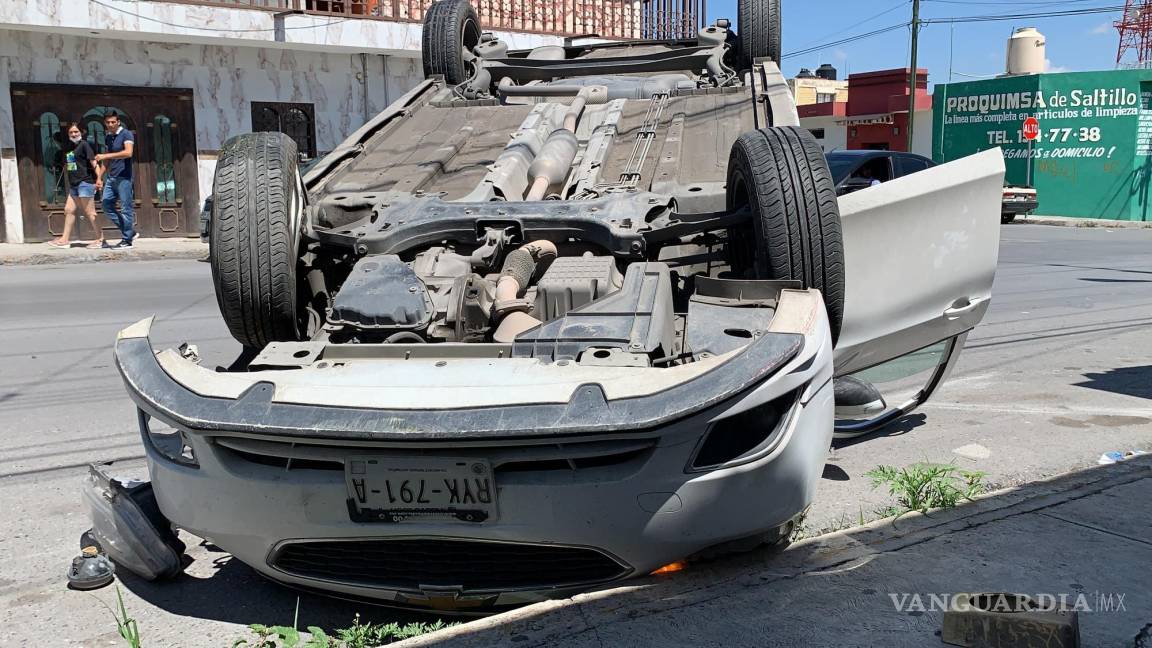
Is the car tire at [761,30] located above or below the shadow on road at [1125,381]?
above

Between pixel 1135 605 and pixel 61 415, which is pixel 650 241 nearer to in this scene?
pixel 1135 605

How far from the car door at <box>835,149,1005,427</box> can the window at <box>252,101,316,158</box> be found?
16630 mm

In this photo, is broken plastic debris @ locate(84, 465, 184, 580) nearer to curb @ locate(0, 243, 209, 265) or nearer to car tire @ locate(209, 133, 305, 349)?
car tire @ locate(209, 133, 305, 349)

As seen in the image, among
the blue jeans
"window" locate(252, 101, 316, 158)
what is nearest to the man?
the blue jeans

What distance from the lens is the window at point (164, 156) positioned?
18391 mm

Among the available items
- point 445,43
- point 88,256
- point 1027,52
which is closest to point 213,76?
point 88,256

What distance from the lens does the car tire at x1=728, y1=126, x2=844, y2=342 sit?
3877 mm

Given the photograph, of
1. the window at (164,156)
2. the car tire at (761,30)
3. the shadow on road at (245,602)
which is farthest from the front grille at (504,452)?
the window at (164,156)

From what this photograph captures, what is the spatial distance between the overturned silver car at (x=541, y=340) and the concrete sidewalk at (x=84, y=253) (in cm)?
1061

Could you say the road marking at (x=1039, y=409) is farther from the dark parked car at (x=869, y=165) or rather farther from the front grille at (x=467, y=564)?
the dark parked car at (x=869, y=165)

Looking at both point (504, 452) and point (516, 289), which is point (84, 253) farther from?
point (504, 452)

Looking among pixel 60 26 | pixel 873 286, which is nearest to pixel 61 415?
pixel 873 286

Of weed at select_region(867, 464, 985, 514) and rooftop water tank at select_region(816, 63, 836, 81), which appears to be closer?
weed at select_region(867, 464, 985, 514)

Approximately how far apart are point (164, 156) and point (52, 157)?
6.23 feet
